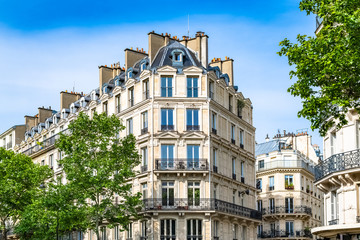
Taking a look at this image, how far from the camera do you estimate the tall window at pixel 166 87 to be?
42406mm

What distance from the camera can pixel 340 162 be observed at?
2609cm

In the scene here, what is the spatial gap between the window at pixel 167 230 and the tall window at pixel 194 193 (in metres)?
1.76

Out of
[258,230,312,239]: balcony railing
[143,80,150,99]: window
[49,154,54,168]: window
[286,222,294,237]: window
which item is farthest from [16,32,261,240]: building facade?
[286,222,294,237]: window

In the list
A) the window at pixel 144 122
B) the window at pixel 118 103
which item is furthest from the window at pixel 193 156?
the window at pixel 118 103

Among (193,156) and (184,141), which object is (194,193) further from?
(184,141)

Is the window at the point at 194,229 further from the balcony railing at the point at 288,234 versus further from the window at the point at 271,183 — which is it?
the window at the point at 271,183

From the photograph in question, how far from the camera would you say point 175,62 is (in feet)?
143

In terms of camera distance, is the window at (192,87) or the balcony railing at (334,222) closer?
the balcony railing at (334,222)

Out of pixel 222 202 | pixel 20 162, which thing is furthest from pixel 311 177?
pixel 20 162

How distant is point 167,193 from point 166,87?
6.98 metres

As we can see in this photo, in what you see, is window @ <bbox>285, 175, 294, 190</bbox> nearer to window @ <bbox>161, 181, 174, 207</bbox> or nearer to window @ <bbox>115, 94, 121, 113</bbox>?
window @ <bbox>115, 94, 121, 113</bbox>

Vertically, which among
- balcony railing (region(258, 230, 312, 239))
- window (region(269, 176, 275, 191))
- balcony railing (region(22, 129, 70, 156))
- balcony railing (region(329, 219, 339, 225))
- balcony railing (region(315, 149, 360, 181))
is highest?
balcony railing (region(22, 129, 70, 156))

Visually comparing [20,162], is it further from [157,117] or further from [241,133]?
[241,133]

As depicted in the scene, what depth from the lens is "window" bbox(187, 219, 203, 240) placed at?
40.6 metres
